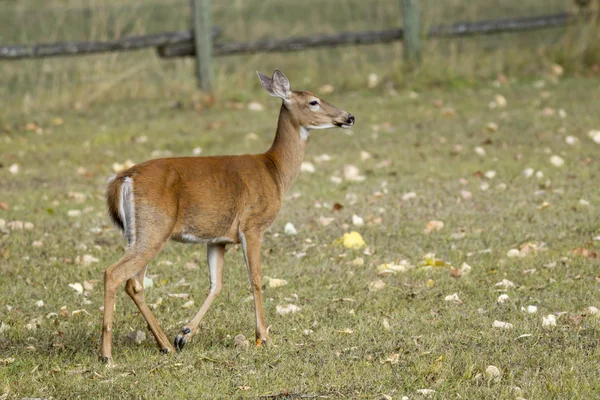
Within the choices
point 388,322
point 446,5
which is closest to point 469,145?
point 388,322

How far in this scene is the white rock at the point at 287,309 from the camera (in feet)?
18.1

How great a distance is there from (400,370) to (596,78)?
9.67 meters

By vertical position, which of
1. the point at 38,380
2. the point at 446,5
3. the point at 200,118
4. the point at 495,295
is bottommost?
the point at 446,5

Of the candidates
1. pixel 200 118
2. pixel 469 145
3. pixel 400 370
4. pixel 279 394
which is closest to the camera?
pixel 279 394

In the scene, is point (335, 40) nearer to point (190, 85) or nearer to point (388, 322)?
point (190, 85)

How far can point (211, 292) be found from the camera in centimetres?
524

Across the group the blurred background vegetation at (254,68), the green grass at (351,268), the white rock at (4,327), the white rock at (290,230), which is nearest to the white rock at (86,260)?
the green grass at (351,268)

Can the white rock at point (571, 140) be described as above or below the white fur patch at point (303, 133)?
below

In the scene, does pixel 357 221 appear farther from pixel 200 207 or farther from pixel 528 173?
pixel 200 207

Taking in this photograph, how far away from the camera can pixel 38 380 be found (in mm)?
4469

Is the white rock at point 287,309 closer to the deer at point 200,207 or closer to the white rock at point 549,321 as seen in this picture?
the deer at point 200,207

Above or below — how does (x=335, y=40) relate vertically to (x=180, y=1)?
above

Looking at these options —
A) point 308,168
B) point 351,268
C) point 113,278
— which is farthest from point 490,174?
point 113,278

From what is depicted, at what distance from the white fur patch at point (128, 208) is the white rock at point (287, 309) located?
3.77 feet
